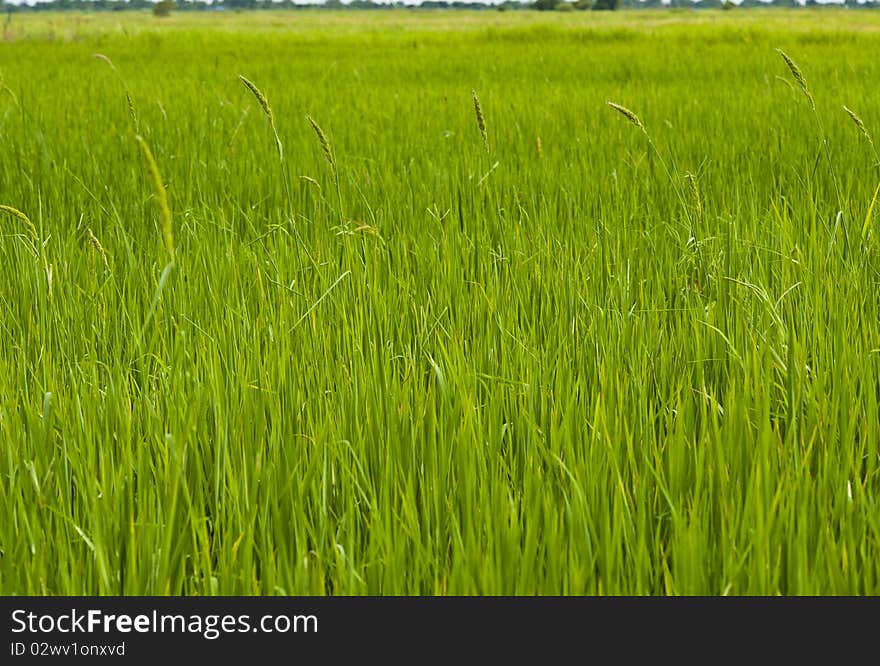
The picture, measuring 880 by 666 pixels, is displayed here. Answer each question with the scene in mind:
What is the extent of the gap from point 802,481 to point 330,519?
66 centimetres

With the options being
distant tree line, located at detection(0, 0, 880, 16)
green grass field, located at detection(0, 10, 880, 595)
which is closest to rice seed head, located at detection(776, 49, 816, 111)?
green grass field, located at detection(0, 10, 880, 595)

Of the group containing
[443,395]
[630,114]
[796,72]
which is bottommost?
[443,395]

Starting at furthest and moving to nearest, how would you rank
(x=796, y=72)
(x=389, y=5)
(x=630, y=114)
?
1. (x=389, y=5)
2. (x=796, y=72)
3. (x=630, y=114)

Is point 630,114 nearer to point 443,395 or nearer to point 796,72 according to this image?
point 796,72

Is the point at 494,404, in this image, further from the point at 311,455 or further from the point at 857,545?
the point at 857,545

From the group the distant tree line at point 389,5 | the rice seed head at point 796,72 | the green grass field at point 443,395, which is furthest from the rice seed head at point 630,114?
the distant tree line at point 389,5

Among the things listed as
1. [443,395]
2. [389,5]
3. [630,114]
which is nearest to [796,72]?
[630,114]

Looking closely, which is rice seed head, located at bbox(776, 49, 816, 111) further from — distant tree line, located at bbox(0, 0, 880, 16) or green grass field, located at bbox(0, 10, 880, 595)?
distant tree line, located at bbox(0, 0, 880, 16)

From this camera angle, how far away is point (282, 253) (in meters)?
2.43

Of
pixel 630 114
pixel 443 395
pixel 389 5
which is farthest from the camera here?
pixel 389 5

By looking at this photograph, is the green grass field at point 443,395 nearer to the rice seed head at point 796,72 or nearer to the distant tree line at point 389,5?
the rice seed head at point 796,72

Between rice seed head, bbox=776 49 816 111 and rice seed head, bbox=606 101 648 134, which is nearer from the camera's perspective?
rice seed head, bbox=606 101 648 134

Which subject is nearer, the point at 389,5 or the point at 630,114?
the point at 630,114

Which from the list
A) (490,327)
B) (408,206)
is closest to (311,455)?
(490,327)
